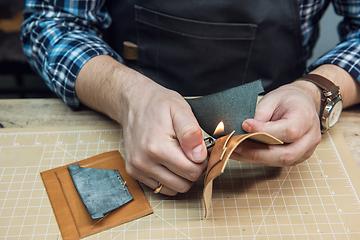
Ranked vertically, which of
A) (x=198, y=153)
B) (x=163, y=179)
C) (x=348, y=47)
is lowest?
(x=163, y=179)

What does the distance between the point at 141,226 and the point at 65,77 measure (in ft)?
2.21

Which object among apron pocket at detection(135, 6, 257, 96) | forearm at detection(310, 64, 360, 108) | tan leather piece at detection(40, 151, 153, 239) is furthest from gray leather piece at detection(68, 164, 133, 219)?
forearm at detection(310, 64, 360, 108)

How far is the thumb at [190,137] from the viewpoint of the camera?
67 centimetres

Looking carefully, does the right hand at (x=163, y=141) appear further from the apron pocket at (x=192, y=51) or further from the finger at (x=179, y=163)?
the apron pocket at (x=192, y=51)

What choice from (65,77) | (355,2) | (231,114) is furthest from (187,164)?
(355,2)

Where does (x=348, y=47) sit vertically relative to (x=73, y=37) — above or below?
above

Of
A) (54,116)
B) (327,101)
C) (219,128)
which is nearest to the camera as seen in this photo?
(219,128)

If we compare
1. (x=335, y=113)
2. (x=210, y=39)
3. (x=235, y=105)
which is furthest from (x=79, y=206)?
(x=335, y=113)

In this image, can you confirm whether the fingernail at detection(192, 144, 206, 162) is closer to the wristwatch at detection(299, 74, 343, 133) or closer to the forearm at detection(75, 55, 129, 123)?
the forearm at detection(75, 55, 129, 123)

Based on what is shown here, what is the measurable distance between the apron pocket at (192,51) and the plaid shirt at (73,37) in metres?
0.19

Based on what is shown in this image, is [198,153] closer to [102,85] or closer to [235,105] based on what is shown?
[235,105]

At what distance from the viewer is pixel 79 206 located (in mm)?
792

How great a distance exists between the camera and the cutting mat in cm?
74

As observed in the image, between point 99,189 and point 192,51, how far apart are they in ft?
2.37
